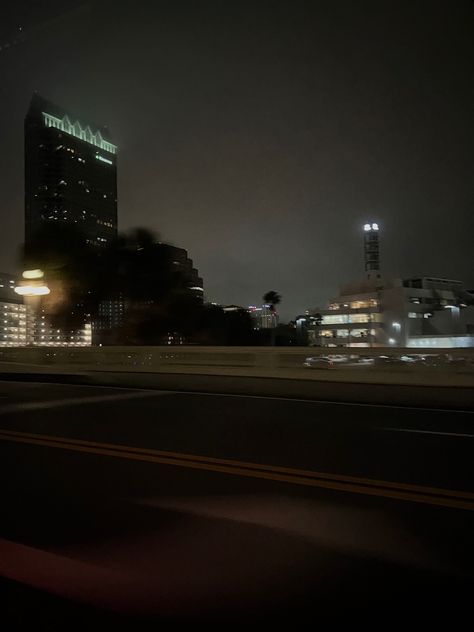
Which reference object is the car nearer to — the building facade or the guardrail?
the guardrail

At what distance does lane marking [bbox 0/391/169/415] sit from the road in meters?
2.90

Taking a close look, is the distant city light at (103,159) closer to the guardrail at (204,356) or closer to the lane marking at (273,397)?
the guardrail at (204,356)

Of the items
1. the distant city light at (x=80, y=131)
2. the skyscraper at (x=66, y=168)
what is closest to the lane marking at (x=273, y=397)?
the skyscraper at (x=66, y=168)

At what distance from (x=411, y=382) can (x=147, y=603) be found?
12623mm

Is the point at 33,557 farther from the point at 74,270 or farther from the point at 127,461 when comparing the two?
the point at 74,270

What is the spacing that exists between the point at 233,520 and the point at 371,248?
522 feet

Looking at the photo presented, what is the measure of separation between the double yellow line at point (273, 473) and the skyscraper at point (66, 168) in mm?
43358

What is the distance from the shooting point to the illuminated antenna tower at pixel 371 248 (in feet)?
522

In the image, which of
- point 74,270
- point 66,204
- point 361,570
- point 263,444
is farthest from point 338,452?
point 66,204

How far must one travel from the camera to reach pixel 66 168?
64938 mm

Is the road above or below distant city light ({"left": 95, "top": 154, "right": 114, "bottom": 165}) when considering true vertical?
below

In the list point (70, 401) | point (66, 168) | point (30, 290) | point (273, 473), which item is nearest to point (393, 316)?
point (66, 168)

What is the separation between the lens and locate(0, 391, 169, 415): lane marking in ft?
42.8

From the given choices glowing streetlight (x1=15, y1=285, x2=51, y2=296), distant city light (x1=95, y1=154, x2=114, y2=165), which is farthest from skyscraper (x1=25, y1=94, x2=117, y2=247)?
glowing streetlight (x1=15, y1=285, x2=51, y2=296)
